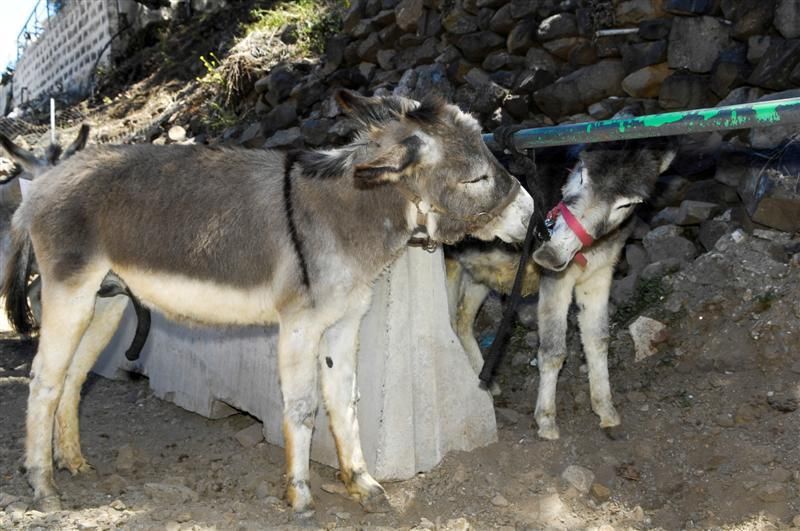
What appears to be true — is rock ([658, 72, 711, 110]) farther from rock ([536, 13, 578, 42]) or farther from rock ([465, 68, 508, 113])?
rock ([465, 68, 508, 113])

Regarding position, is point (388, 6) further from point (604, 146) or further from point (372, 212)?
point (372, 212)

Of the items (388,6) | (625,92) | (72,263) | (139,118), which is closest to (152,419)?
(72,263)

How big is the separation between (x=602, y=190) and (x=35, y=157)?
3.21 metres

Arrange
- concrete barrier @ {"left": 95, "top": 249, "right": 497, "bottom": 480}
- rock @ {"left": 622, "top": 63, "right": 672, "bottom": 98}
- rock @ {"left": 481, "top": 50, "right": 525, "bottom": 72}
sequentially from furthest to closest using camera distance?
1. rock @ {"left": 481, "top": 50, "right": 525, "bottom": 72}
2. rock @ {"left": 622, "top": 63, "right": 672, "bottom": 98}
3. concrete barrier @ {"left": 95, "top": 249, "right": 497, "bottom": 480}

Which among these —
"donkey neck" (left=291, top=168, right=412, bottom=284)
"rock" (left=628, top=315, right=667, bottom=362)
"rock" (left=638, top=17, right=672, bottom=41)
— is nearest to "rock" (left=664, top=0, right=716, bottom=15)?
"rock" (left=638, top=17, right=672, bottom=41)

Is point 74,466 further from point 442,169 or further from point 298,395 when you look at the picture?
point 442,169

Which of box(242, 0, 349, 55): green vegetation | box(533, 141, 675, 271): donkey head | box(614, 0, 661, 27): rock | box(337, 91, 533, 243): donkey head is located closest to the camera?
box(337, 91, 533, 243): donkey head

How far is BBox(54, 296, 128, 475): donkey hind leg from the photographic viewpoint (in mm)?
4383

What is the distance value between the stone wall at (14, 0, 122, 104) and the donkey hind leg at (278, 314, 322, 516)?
1467cm

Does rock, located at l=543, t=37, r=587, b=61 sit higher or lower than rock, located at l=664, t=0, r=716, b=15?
lower

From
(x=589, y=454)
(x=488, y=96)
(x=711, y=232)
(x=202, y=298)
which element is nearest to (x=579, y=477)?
(x=589, y=454)

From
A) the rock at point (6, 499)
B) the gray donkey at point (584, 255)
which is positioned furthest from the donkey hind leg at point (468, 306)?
the rock at point (6, 499)

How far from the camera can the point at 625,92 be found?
22.6 ft

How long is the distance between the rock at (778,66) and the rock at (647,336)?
1.99 metres
